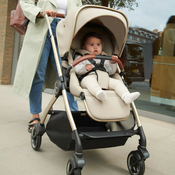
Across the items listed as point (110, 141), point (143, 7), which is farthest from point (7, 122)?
point (143, 7)

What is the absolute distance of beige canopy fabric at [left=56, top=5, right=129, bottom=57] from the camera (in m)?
1.95

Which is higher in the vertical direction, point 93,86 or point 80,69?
point 80,69

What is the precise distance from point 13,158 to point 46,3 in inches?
69.1

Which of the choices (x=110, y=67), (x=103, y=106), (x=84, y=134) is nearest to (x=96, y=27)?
(x=110, y=67)

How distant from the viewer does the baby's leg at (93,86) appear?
69.6 inches

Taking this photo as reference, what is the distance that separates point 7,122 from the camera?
10.4ft

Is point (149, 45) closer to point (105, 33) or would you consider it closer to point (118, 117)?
point (105, 33)

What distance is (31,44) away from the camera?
2727 mm

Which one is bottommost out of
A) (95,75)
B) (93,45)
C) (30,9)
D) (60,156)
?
(60,156)

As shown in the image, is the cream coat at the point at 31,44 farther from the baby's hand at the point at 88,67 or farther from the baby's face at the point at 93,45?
the baby's hand at the point at 88,67

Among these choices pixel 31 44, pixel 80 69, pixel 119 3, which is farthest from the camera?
pixel 119 3

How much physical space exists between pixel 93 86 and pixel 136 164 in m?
0.74

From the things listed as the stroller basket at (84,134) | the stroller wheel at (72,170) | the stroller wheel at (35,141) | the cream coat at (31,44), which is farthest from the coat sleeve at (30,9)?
the stroller wheel at (72,170)

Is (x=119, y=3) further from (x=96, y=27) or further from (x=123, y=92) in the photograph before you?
(x=123, y=92)
